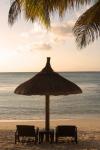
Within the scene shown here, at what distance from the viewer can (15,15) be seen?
32.1 ft

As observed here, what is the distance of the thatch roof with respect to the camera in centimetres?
1000

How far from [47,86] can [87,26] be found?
72.6 inches

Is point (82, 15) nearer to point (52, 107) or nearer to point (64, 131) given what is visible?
point (64, 131)

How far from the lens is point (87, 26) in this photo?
918 cm

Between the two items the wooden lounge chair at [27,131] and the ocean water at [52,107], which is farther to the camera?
the ocean water at [52,107]

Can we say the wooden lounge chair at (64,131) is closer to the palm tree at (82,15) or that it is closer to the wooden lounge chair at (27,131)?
the wooden lounge chair at (27,131)

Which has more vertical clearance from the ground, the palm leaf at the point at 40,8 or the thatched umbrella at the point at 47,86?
the palm leaf at the point at 40,8

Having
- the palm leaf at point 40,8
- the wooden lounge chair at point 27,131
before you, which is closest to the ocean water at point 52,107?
the wooden lounge chair at point 27,131

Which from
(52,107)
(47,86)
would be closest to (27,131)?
(47,86)

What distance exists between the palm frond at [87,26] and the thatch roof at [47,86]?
135cm

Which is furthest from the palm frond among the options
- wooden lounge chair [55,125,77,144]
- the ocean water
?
the ocean water

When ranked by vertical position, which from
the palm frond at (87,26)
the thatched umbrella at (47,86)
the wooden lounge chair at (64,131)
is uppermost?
the palm frond at (87,26)

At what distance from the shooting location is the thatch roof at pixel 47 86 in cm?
1000

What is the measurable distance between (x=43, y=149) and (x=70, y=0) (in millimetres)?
3539
